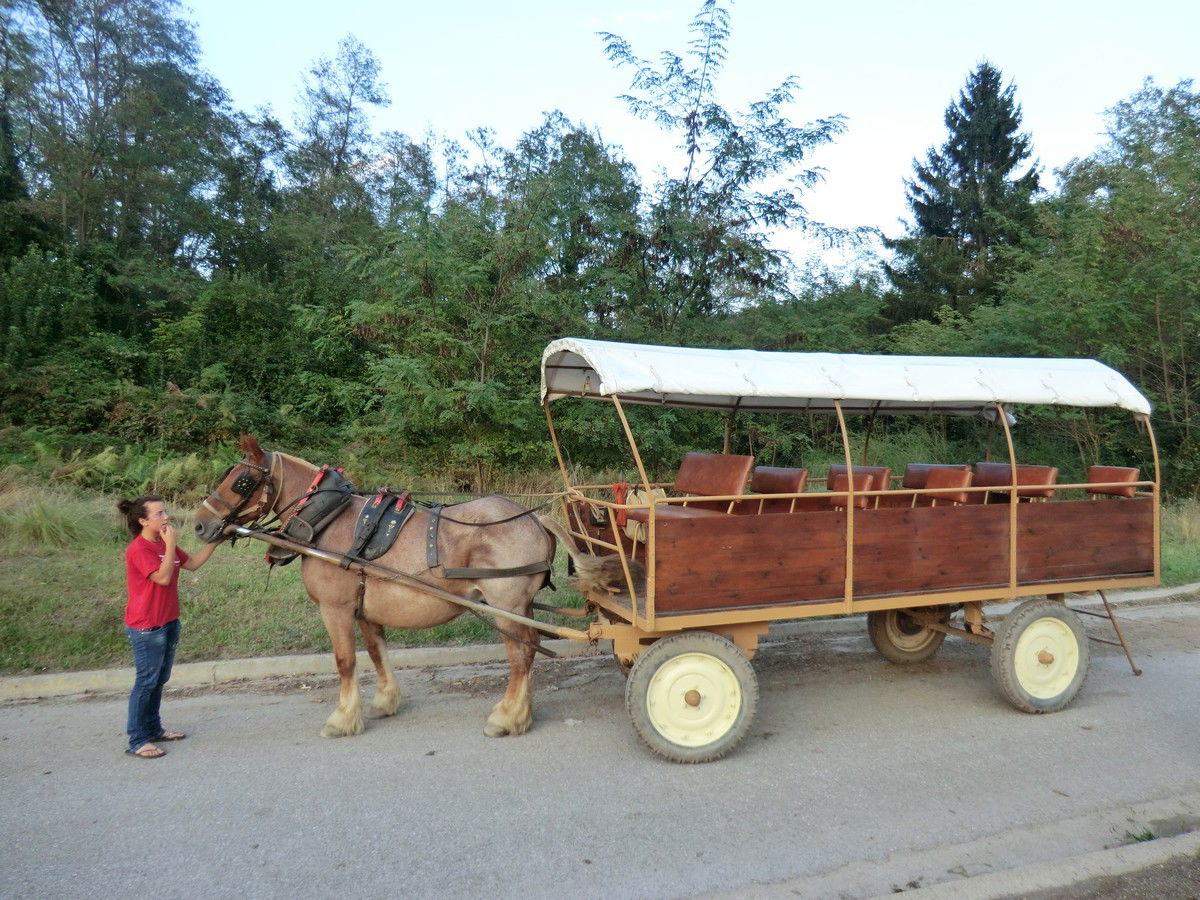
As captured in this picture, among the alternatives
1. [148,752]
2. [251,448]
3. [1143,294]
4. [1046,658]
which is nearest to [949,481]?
[1046,658]

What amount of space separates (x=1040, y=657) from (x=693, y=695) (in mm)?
2628

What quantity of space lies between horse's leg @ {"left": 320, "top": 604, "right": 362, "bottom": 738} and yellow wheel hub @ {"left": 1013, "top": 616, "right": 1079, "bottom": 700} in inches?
173

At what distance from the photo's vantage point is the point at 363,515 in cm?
525

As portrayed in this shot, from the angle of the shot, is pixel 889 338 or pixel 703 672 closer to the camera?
pixel 703 672

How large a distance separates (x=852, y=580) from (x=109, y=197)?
2015 cm

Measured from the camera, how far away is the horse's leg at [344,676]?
509 centimetres

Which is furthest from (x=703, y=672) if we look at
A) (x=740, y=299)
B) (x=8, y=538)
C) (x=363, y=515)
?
(x=740, y=299)

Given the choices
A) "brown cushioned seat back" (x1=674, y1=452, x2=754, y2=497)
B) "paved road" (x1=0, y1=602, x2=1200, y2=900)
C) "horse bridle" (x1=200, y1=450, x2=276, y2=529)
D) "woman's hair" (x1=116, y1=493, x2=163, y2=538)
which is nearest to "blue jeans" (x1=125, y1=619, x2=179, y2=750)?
"paved road" (x1=0, y1=602, x2=1200, y2=900)

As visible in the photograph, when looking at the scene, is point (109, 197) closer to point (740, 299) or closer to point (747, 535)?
point (740, 299)

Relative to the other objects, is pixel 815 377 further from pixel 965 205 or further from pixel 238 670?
pixel 965 205

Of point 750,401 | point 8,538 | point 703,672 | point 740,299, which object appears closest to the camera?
point 703,672

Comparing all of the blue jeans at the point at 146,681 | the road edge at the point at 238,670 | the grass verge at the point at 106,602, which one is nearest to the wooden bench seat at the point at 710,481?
the grass verge at the point at 106,602

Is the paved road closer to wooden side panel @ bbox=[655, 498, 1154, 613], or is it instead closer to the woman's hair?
wooden side panel @ bbox=[655, 498, 1154, 613]

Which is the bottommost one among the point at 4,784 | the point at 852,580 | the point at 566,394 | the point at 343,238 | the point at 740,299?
the point at 4,784
